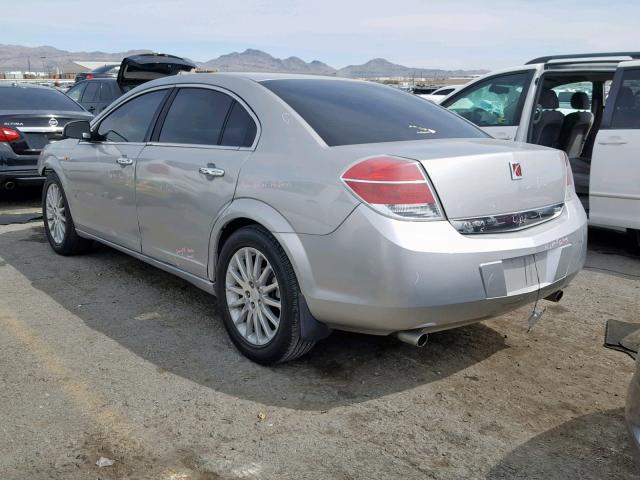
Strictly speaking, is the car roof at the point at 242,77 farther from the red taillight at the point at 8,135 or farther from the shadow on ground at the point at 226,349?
the red taillight at the point at 8,135

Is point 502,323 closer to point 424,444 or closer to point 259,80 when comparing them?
point 424,444

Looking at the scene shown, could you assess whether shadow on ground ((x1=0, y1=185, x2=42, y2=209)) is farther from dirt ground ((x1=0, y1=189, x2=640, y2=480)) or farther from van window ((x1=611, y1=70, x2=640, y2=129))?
van window ((x1=611, y1=70, x2=640, y2=129))

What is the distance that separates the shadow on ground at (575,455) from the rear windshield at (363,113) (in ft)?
5.50

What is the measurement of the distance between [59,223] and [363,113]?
334cm

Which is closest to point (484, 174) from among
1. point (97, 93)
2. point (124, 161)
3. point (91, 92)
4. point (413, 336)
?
point (413, 336)

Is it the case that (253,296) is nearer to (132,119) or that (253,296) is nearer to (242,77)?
(242,77)

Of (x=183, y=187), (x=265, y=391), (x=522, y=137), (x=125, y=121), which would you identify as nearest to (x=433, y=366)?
(x=265, y=391)

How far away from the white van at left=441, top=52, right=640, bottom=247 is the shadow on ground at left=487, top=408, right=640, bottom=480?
3.26m

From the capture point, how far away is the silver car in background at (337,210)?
3.01 m

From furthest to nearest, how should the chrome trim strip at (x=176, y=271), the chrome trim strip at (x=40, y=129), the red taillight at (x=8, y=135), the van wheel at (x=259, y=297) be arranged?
1. the chrome trim strip at (x=40, y=129)
2. the red taillight at (x=8, y=135)
3. the chrome trim strip at (x=176, y=271)
4. the van wheel at (x=259, y=297)

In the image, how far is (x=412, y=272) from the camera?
2936 mm

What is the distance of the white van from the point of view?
5801 millimetres

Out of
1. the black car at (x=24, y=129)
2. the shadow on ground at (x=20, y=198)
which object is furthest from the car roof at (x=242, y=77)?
the shadow on ground at (x=20, y=198)

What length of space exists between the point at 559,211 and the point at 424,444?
1529 millimetres
